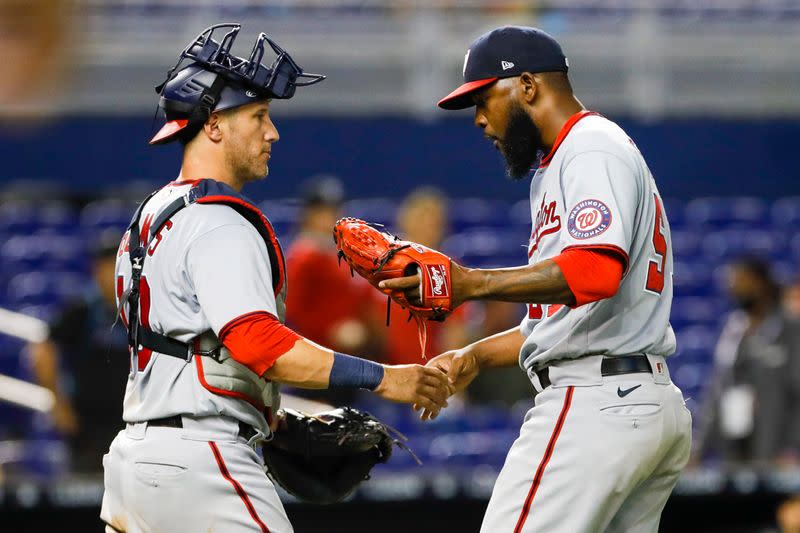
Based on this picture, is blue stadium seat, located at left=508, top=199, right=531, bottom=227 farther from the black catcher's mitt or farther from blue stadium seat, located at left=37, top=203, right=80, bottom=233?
the black catcher's mitt

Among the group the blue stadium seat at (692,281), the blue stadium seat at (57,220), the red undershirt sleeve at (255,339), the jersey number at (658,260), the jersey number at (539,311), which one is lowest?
the blue stadium seat at (692,281)

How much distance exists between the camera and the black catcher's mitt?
3.46 metres

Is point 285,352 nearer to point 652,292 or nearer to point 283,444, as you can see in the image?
point 283,444

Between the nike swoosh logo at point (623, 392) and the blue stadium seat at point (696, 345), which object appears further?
the blue stadium seat at point (696, 345)

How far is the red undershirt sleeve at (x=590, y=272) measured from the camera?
9.91 feet

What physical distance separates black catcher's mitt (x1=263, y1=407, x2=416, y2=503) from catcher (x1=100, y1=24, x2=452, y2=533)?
0.16 metres

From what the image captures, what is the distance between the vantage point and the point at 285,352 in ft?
9.66

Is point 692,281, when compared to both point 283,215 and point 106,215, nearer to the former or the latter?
point 283,215

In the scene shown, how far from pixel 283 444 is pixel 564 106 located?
1293 mm

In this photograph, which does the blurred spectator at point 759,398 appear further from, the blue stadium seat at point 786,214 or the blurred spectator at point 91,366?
the blurred spectator at point 91,366

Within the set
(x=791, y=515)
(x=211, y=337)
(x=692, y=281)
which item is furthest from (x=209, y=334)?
(x=692, y=281)

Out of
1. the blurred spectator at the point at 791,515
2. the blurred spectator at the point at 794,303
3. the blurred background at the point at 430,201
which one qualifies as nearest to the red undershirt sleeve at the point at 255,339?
the blurred background at the point at 430,201

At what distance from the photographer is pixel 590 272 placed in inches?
119

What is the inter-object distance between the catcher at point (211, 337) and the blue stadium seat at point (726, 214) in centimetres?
690
